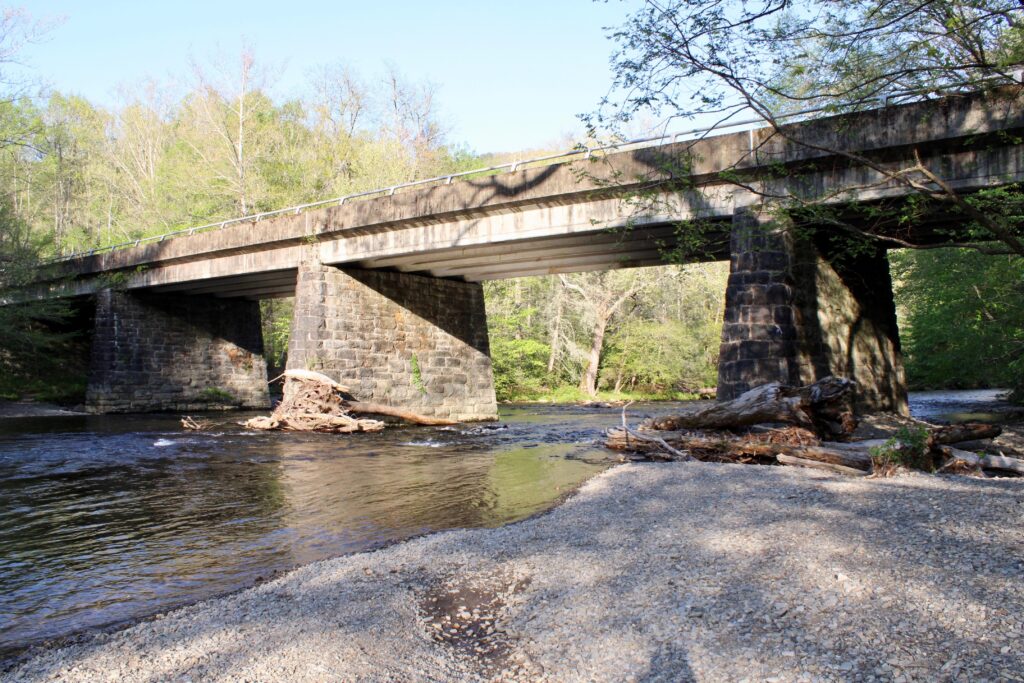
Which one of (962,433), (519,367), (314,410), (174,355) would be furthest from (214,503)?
(519,367)

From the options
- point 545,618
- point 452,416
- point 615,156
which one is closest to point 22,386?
point 452,416

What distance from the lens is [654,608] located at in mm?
3961

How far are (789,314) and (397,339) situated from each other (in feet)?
36.5

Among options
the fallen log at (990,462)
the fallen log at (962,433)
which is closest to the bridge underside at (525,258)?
the fallen log at (962,433)

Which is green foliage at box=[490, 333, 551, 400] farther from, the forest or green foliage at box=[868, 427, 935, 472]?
green foliage at box=[868, 427, 935, 472]

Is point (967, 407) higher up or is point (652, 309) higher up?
point (652, 309)

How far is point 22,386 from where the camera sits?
87.9 ft

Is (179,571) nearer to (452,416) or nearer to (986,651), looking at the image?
(986,651)

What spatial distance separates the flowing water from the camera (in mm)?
5184

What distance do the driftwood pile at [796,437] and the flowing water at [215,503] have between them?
117 centimetres

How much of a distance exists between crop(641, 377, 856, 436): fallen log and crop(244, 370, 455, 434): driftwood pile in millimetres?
9497

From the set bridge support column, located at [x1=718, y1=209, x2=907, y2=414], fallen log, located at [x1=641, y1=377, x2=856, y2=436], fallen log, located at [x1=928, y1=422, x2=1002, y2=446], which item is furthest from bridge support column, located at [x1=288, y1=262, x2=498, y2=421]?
fallen log, located at [x1=928, y1=422, x2=1002, y2=446]

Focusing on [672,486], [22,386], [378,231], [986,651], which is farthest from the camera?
[22,386]

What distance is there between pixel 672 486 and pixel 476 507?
82.1 inches
